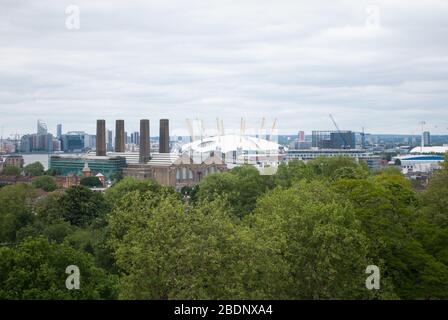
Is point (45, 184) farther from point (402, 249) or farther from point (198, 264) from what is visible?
point (198, 264)

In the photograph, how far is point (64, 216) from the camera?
2172 inches

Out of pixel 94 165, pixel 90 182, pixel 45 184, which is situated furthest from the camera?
pixel 94 165

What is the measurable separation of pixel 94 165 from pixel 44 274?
12693 cm

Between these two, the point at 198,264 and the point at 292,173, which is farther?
the point at 292,173

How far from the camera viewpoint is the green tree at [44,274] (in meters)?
24.5

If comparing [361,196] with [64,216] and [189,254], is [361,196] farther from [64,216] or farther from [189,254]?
[64,216]

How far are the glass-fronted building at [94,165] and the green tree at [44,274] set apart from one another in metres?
117

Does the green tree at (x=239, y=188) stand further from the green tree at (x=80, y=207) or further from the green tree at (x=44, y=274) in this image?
the green tree at (x=44, y=274)

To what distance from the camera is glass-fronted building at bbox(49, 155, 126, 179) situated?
148 metres

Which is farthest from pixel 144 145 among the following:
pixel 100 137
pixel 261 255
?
pixel 261 255

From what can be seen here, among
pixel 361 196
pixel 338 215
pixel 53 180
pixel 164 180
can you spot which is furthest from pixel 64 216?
pixel 164 180

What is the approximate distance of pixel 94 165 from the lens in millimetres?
150375

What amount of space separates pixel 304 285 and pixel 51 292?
824 centimetres

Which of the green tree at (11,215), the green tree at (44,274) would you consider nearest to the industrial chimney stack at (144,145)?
the green tree at (11,215)
